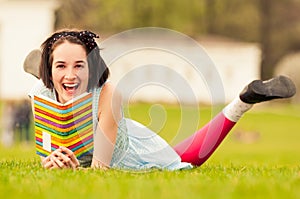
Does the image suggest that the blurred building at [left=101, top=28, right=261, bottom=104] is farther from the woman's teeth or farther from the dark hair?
the woman's teeth

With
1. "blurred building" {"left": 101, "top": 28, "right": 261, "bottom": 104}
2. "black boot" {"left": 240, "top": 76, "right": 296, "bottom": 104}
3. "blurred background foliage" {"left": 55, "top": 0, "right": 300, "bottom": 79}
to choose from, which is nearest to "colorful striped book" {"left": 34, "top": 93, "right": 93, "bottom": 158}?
"black boot" {"left": 240, "top": 76, "right": 296, "bottom": 104}

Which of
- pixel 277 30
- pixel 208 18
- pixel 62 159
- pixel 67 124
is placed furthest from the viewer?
pixel 277 30

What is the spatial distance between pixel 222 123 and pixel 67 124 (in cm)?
138

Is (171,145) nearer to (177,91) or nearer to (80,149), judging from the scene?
(177,91)

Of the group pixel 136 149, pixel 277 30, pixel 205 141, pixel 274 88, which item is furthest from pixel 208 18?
pixel 136 149

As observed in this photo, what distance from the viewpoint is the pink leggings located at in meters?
7.08

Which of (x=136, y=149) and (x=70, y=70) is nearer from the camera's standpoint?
(x=70, y=70)

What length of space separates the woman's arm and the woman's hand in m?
0.17

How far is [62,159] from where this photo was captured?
597 cm

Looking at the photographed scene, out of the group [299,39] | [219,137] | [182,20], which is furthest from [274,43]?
[219,137]

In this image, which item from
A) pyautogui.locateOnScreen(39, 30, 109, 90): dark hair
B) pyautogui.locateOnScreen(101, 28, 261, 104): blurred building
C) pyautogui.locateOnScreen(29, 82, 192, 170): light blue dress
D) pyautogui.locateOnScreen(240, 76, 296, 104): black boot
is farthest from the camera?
pyautogui.locateOnScreen(101, 28, 261, 104): blurred building

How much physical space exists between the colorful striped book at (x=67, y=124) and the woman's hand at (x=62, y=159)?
29 centimetres

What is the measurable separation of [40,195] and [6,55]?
39769mm

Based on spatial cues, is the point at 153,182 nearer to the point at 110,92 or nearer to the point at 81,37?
the point at 110,92
